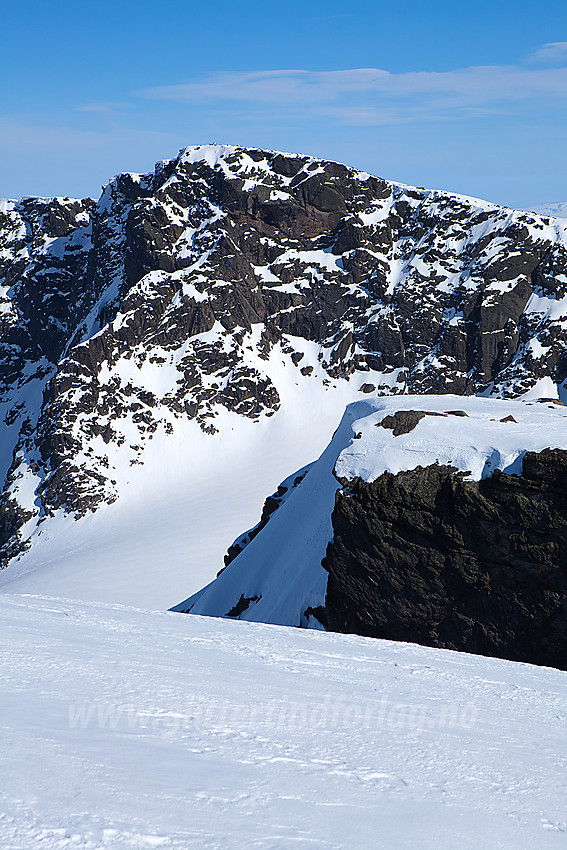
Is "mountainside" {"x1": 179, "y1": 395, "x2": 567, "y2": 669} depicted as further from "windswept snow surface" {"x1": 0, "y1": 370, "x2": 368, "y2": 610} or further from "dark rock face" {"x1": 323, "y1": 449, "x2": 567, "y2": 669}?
"windswept snow surface" {"x1": 0, "y1": 370, "x2": 368, "y2": 610}

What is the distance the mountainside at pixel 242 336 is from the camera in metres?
105

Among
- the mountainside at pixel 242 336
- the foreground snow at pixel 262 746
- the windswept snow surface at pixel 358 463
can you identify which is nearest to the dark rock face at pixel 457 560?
the windswept snow surface at pixel 358 463

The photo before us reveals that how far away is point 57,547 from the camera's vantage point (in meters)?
96.9

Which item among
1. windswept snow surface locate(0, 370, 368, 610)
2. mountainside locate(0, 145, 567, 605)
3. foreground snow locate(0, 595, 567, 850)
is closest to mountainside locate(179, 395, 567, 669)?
foreground snow locate(0, 595, 567, 850)

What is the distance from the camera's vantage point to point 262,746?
7.76 meters

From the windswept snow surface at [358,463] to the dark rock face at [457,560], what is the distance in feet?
2.42

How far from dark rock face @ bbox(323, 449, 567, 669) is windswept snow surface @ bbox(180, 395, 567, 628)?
737 millimetres

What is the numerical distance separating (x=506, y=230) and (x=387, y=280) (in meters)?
22.5

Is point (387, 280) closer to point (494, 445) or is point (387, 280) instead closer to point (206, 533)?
point (206, 533)

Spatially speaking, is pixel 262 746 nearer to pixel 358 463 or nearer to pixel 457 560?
pixel 457 560

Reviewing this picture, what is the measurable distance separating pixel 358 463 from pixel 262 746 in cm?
1871

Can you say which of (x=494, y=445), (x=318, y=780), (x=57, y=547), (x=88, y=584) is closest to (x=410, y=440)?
(x=494, y=445)

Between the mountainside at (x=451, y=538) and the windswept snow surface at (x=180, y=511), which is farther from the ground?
the mountainside at (x=451, y=538)

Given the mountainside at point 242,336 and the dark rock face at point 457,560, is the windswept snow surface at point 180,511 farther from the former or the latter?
the dark rock face at point 457,560
